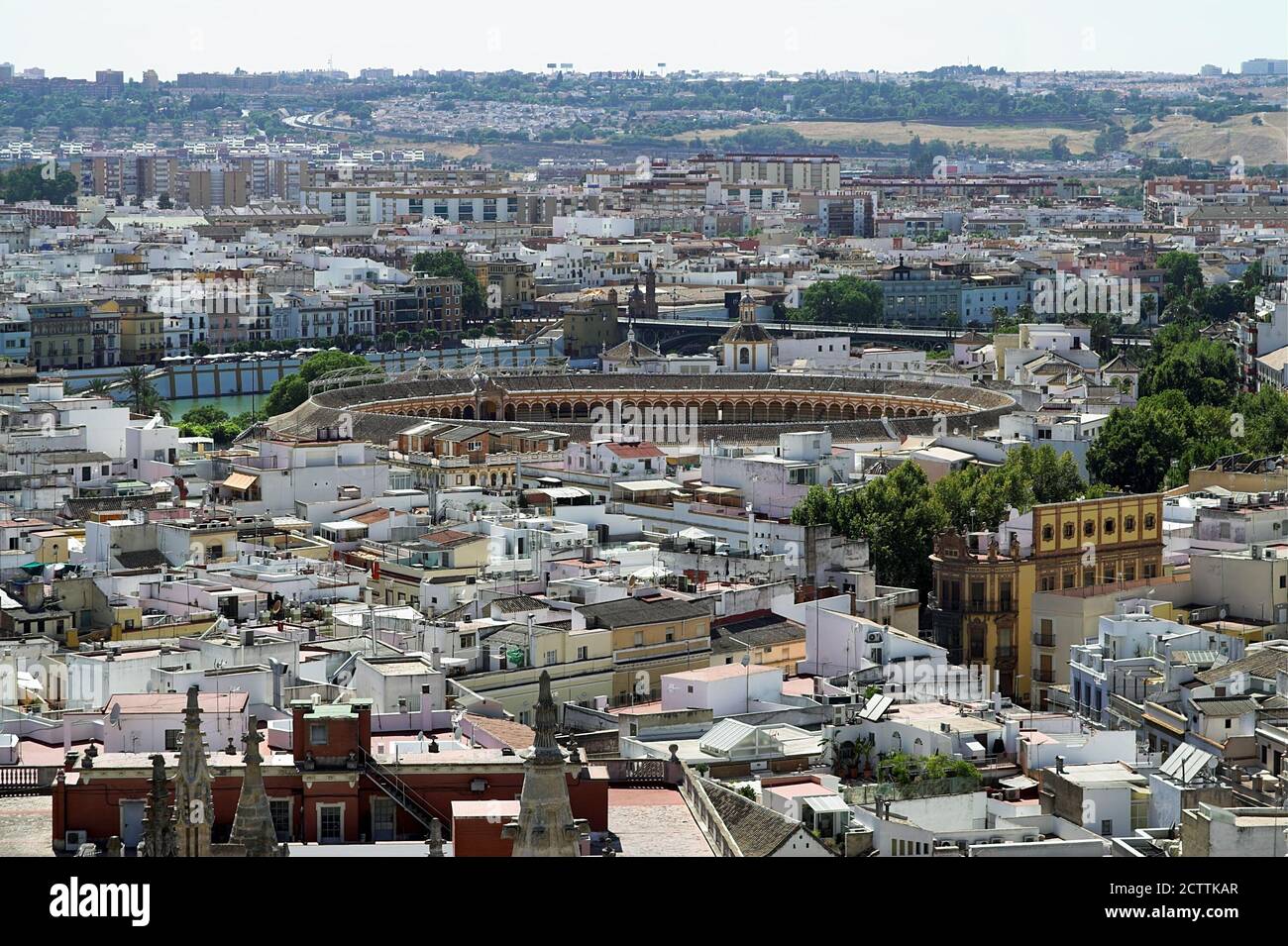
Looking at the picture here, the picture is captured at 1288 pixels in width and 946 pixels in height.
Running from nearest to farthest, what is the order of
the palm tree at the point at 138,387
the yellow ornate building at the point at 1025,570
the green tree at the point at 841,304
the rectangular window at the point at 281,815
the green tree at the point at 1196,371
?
the rectangular window at the point at 281,815
the yellow ornate building at the point at 1025,570
the green tree at the point at 1196,371
the palm tree at the point at 138,387
the green tree at the point at 841,304

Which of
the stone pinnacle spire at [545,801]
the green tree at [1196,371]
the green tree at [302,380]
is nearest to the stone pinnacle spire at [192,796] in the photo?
the stone pinnacle spire at [545,801]

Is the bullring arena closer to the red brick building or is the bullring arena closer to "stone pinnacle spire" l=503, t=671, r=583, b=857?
the red brick building

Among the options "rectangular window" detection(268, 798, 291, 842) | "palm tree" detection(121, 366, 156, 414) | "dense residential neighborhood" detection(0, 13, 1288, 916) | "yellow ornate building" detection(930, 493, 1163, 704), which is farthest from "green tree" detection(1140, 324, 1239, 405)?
"rectangular window" detection(268, 798, 291, 842)

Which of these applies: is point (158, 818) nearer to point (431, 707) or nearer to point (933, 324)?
point (431, 707)

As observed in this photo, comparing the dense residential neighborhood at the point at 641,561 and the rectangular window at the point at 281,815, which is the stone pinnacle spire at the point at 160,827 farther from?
the rectangular window at the point at 281,815
